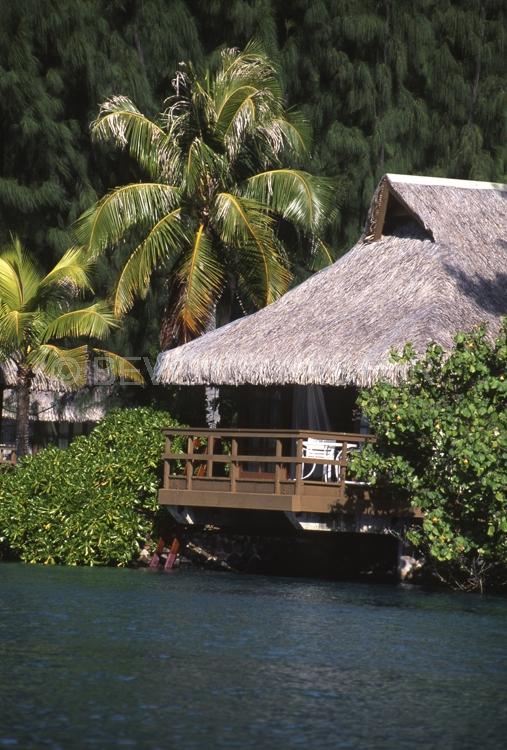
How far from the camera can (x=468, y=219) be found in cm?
2394

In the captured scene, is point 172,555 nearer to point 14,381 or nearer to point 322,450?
point 322,450

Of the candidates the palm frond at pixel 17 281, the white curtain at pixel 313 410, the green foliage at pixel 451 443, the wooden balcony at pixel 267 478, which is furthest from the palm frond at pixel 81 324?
the green foliage at pixel 451 443

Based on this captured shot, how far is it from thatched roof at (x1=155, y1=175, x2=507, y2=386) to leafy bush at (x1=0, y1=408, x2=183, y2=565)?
4.40 ft

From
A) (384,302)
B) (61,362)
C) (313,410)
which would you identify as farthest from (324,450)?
(61,362)

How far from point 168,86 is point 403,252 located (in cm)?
1064

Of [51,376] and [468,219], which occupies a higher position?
[468,219]

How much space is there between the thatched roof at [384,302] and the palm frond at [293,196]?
6.21 ft

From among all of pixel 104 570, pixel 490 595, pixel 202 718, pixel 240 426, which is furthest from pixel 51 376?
pixel 202 718

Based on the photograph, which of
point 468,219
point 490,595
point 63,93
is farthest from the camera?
point 63,93

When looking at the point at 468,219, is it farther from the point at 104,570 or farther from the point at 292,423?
the point at 104,570

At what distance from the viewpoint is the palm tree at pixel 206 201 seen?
1014 inches

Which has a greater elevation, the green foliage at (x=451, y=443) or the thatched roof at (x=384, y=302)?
the thatched roof at (x=384, y=302)

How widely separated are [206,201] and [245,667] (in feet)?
45.8

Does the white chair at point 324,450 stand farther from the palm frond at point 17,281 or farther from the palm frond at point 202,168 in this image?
the palm frond at point 17,281
